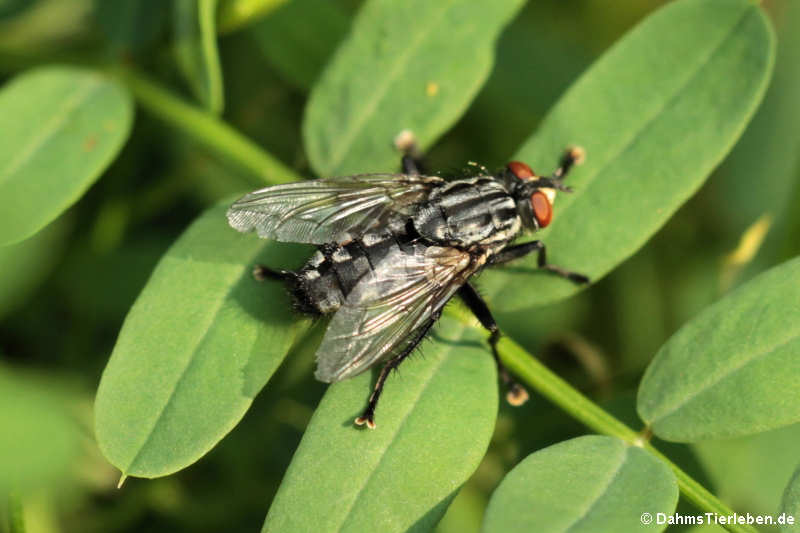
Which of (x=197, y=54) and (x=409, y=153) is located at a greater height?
(x=197, y=54)

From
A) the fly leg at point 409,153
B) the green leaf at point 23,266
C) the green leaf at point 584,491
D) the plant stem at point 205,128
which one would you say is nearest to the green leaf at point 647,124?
the fly leg at point 409,153

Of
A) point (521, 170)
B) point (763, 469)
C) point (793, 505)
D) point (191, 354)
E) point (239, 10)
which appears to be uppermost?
point (239, 10)

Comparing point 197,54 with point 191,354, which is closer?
point 191,354

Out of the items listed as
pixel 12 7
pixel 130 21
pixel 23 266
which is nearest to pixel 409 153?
pixel 130 21

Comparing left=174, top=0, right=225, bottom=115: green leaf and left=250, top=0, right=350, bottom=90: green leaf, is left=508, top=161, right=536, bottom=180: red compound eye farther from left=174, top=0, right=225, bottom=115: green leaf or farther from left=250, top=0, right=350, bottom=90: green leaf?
left=250, top=0, right=350, bottom=90: green leaf

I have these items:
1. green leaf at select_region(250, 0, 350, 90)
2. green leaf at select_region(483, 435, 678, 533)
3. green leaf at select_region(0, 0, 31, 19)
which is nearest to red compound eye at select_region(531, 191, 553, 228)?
green leaf at select_region(483, 435, 678, 533)

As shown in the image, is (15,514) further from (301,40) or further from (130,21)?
(301,40)
